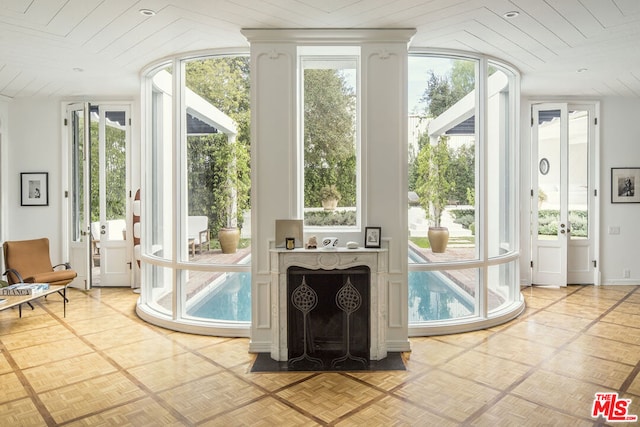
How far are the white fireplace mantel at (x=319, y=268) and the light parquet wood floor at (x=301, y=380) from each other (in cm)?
31

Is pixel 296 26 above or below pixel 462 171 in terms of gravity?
above

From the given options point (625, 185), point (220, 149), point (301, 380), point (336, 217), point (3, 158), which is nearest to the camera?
point (301, 380)

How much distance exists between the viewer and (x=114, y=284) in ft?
23.3

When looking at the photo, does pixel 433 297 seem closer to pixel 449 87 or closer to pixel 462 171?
pixel 462 171

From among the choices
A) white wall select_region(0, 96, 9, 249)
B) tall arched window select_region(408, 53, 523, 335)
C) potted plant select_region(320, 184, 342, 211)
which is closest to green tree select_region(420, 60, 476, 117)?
tall arched window select_region(408, 53, 523, 335)

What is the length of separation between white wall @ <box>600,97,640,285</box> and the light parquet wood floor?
7.75 feet

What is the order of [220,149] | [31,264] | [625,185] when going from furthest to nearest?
[625,185] < [31,264] < [220,149]

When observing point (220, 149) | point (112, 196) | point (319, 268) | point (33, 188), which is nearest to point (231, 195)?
point (220, 149)

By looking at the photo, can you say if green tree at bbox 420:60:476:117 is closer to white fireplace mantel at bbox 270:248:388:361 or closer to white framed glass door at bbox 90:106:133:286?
white fireplace mantel at bbox 270:248:388:361

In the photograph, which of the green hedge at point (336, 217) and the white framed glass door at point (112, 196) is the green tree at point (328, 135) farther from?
the white framed glass door at point (112, 196)

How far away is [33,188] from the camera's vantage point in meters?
6.95

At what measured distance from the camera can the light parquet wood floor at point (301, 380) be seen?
3039mm

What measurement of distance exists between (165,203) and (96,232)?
8.21 feet

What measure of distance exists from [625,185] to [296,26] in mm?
6045
